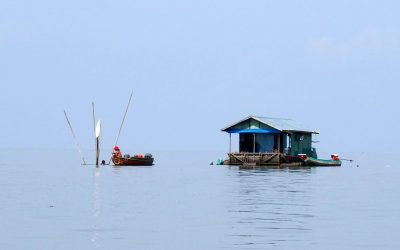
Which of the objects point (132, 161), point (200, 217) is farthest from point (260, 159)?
point (200, 217)

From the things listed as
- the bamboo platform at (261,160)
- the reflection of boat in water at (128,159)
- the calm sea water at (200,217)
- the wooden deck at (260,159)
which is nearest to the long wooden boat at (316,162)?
the bamboo platform at (261,160)

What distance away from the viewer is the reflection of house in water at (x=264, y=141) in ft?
272

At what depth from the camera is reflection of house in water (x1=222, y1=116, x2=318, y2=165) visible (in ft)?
272

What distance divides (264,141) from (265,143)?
0.24m

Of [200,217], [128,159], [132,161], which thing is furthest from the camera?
[132,161]

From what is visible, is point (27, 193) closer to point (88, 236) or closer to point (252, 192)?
point (252, 192)

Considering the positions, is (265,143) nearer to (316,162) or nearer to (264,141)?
(264,141)

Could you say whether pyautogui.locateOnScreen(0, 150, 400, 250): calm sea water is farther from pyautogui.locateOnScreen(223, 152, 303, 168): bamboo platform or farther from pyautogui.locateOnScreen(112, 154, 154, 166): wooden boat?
pyautogui.locateOnScreen(112, 154, 154, 166): wooden boat

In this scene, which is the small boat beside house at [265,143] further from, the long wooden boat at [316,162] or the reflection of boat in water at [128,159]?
the reflection of boat in water at [128,159]

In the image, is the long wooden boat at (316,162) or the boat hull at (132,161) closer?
the long wooden boat at (316,162)

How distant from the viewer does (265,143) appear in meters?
84.4

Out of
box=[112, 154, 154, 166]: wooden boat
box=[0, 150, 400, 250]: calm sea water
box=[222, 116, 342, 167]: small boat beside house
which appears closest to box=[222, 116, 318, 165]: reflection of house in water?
box=[222, 116, 342, 167]: small boat beside house

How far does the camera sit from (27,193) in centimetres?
5141

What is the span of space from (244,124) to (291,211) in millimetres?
47017
